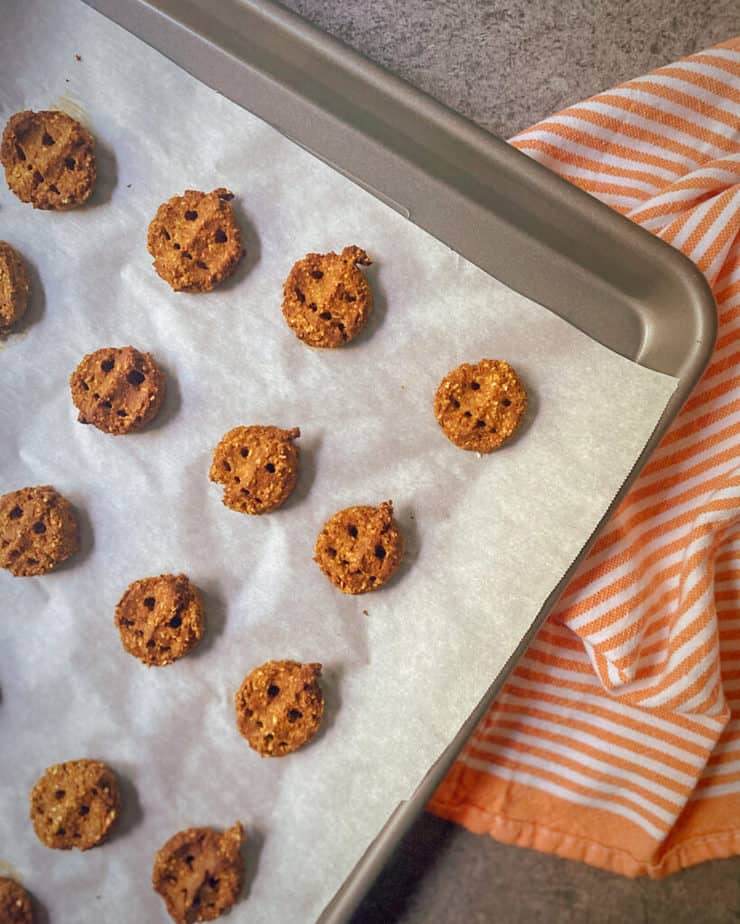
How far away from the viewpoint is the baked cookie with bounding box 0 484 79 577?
0.96 meters

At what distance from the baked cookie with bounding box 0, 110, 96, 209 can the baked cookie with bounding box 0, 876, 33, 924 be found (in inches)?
32.4

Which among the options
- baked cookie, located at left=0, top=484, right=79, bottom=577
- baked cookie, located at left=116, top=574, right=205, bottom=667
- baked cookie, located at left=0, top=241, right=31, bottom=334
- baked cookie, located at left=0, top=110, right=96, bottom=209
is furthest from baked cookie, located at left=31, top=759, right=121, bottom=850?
baked cookie, located at left=0, top=110, right=96, bottom=209

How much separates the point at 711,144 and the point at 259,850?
99cm

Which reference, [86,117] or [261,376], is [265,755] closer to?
[261,376]

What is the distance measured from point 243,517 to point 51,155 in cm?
50

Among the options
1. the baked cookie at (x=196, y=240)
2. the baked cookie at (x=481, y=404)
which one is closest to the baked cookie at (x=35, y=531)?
the baked cookie at (x=196, y=240)

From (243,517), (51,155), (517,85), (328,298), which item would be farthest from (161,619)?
(517,85)

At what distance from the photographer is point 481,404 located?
91cm

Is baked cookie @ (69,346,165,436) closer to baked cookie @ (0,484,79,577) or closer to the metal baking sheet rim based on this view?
baked cookie @ (0,484,79,577)

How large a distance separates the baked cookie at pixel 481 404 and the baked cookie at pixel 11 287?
528mm

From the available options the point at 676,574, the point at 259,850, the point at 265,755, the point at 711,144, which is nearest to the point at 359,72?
the point at 711,144

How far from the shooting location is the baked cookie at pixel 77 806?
94cm

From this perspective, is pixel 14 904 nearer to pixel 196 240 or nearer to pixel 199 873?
pixel 199 873

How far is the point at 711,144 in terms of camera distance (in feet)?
3.14
